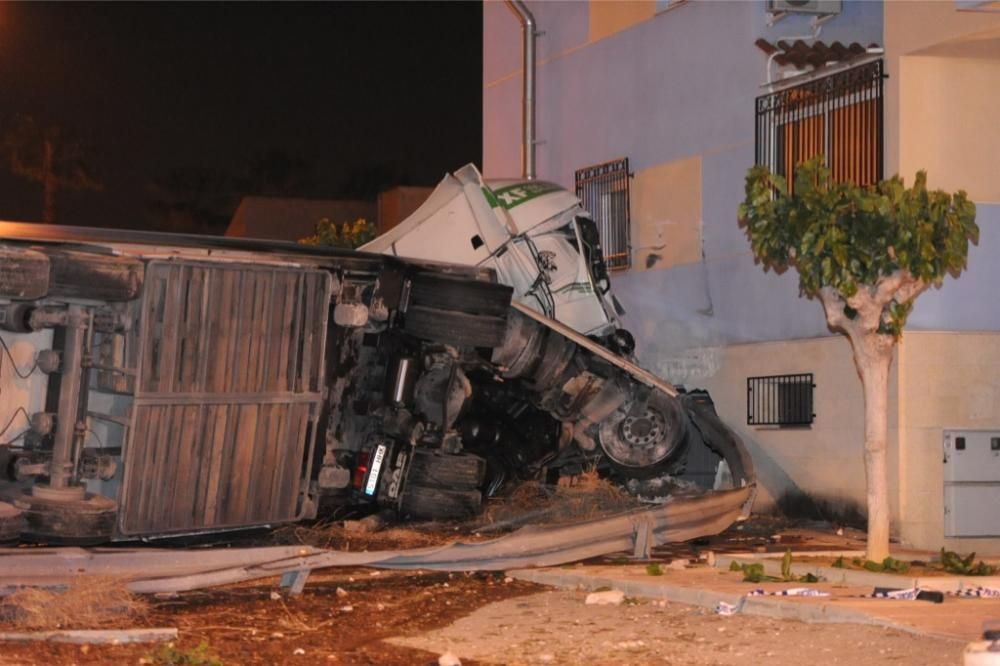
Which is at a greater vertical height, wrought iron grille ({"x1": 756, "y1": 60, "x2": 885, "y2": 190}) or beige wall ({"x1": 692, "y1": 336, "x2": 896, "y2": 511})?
wrought iron grille ({"x1": 756, "y1": 60, "x2": 885, "y2": 190})

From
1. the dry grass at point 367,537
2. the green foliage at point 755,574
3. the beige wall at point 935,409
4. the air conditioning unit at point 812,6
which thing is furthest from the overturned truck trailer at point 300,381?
the air conditioning unit at point 812,6

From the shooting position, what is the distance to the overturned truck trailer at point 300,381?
10.4 meters

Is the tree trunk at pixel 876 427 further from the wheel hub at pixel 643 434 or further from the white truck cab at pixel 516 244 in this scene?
the white truck cab at pixel 516 244

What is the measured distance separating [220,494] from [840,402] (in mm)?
7086

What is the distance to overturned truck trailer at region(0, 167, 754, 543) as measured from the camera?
10.4 meters

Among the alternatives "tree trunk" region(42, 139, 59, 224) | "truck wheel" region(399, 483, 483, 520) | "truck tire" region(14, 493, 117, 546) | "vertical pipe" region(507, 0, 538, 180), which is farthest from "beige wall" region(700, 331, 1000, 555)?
"tree trunk" region(42, 139, 59, 224)

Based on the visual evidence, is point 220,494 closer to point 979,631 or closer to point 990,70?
point 979,631

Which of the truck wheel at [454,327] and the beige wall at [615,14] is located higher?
the beige wall at [615,14]

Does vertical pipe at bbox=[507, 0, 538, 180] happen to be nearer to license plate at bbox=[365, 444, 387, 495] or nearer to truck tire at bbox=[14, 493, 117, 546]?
license plate at bbox=[365, 444, 387, 495]

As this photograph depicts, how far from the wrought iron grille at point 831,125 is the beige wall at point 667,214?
1573mm

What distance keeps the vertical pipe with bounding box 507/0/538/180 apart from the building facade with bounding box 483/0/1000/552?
0.13 metres

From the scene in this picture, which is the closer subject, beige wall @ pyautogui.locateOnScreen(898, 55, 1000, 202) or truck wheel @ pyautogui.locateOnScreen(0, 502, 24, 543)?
truck wheel @ pyautogui.locateOnScreen(0, 502, 24, 543)

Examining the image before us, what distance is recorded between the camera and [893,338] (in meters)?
11.7

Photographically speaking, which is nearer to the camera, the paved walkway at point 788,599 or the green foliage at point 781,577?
the paved walkway at point 788,599
